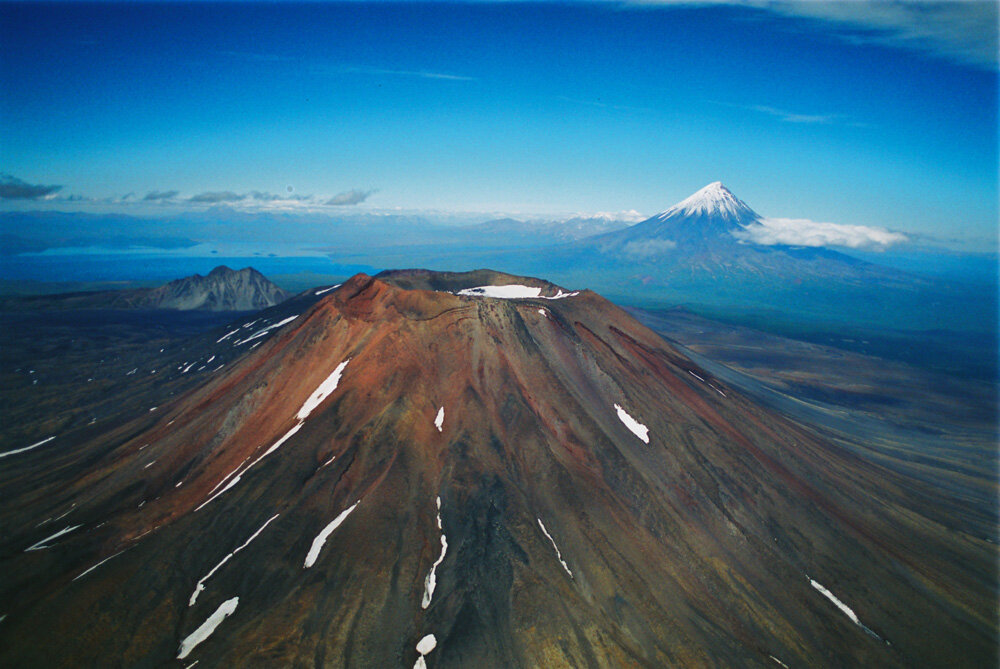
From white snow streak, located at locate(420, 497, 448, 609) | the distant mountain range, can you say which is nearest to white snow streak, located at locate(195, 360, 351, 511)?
white snow streak, located at locate(420, 497, 448, 609)

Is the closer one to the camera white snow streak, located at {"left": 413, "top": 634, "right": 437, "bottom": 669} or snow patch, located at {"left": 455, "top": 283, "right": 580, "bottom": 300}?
white snow streak, located at {"left": 413, "top": 634, "right": 437, "bottom": 669}

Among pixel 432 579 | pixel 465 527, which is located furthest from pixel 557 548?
pixel 432 579

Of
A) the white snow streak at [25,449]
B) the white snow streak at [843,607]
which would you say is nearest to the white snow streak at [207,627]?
the white snow streak at [843,607]

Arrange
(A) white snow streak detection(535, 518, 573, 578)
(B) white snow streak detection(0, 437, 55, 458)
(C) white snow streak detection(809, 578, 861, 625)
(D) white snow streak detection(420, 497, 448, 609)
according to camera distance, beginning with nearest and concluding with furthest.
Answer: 1. (D) white snow streak detection(420, 497, 448, 609)
2. (A) white snow streak detection(535, 518, 573, 578)
3. (C) white snow streak detection(809, 578, 861, 625)
4. (B) white snow streak detection(0, 437, 55, 458)

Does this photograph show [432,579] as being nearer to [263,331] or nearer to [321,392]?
[321,392]

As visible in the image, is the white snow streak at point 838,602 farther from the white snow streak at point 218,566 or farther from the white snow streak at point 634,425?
the white snow streak at point 218,566

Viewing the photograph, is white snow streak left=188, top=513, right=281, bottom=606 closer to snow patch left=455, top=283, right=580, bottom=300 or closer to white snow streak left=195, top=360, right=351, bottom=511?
white snow streak left=195, top=360, right=351, bottom=511
